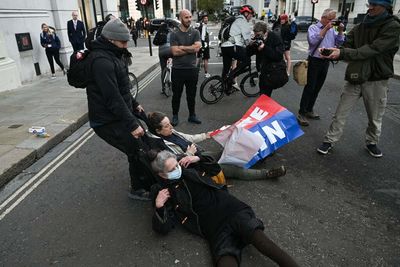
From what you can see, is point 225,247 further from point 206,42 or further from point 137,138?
point 206,42

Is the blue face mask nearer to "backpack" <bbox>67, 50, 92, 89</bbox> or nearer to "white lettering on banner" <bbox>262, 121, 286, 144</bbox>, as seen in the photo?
"backpack" <bbox>67, 50, 92, 89</bbox>

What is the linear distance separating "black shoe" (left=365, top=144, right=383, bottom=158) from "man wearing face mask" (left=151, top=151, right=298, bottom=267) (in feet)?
8.31

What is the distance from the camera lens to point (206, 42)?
410 inches

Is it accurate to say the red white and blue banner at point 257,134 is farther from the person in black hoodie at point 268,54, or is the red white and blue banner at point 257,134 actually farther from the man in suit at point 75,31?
the man in suit at point 75,31

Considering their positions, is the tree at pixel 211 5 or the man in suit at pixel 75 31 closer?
the man in suit at pixel 75 31

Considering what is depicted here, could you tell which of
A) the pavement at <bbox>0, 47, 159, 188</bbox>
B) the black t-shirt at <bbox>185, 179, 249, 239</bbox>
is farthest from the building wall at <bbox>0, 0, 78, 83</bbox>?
the black t-shirt at <bbox>185, 179, 249, 239</bbox>

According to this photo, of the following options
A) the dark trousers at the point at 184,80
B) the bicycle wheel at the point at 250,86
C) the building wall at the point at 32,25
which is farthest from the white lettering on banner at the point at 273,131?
the building wall at the point at 32,25

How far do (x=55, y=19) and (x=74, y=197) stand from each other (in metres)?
10.4

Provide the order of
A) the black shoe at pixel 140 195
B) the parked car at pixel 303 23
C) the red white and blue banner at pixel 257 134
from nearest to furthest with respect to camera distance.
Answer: the black shoe at pixel 140 195 → the red white and blue banner at pixel 257 134 → the parked car at pixel 303 23

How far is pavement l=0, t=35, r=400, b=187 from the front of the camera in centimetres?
449

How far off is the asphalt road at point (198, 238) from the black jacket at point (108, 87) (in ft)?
3.27

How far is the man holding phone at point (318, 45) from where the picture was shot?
16.5ft

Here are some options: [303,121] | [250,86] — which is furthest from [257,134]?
[250,86]

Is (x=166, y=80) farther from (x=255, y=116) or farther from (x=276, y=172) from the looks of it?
(x=276, y=172)
